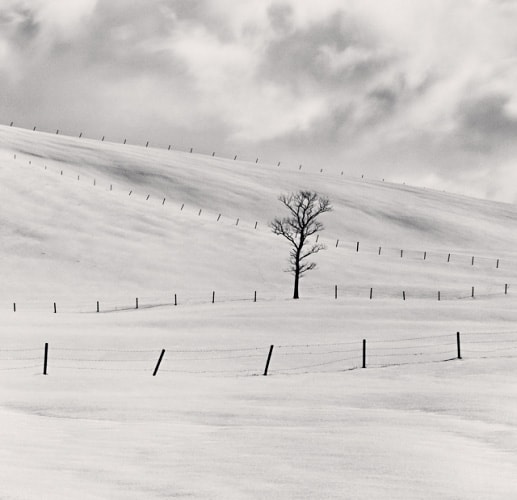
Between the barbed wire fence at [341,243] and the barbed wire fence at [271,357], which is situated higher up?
the barbed wire fence at [341,243]

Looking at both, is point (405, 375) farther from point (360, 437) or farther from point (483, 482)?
point (483, 482)

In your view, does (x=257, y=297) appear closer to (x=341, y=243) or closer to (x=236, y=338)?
(x=236, y=338)

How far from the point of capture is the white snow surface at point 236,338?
327 inches

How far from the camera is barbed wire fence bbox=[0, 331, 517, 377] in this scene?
28.2 meters

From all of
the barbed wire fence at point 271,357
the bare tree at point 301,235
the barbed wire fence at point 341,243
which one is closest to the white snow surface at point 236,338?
the barbed wire fence at point 271,357

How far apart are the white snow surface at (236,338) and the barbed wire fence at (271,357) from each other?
0.19 meters

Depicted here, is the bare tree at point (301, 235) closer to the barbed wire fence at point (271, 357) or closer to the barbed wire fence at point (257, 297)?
the barbed wire fence at point (257, 297)

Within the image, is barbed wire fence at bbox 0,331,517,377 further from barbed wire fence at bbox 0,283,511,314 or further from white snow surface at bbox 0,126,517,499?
barbed wire fence at bbox 0,283,511,314

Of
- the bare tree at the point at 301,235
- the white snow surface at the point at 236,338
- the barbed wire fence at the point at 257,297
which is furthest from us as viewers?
the bare tree at the point at 301,235

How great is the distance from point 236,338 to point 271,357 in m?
6.95

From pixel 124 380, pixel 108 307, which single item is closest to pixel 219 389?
pixel 124 380

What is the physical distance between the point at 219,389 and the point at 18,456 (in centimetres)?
1239

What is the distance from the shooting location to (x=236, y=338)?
129 feet

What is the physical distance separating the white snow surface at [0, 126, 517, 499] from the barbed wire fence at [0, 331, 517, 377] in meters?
0.19
